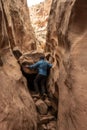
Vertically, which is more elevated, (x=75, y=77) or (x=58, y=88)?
(x=75, y=77)

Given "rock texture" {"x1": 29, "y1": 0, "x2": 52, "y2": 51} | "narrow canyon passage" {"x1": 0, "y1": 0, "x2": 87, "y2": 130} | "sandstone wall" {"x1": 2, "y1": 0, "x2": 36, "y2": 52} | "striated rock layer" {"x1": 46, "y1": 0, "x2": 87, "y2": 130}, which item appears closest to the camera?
"striated rock layer" {"x1": 46, "y1": 0, "x2": 87, "y2": 130}

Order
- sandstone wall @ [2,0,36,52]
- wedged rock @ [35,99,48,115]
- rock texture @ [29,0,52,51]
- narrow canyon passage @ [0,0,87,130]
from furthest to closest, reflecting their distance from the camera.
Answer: rock texture @ [29,0,52,51] → sandstone wall @ [2,0,36,52] → wedged rock @ [35,99,48,115] → narrow canyon passage @ [0,0,87,130]

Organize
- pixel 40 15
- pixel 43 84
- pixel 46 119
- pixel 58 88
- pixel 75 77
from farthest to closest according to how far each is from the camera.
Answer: pixel 40 15
pixel 43 84
pixel 58 88
pixel 46 119
pixel 75 77

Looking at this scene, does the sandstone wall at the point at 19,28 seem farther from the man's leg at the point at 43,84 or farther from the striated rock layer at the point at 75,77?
the striated rock layer at the point at 75,77

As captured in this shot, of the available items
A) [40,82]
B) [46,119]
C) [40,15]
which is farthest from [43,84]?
[40,15]

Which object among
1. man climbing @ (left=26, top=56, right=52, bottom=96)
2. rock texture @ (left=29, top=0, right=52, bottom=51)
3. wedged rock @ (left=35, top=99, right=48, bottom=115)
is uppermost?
man climbing @ (left=26, top=56, right=52, bottom=96)

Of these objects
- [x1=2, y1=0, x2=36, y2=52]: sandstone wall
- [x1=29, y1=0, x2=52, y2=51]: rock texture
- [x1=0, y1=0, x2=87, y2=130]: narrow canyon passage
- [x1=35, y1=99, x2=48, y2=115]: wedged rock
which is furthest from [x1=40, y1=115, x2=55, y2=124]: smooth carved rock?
[x1=29, y1=0, x2=52, y2=51]: rock texture

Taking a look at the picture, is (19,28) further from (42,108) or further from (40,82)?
(42,108)

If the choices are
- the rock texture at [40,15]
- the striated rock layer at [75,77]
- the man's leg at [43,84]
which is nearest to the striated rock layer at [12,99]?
the striated rock layer at [75,77]

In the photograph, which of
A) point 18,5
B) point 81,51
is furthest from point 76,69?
point 18,5

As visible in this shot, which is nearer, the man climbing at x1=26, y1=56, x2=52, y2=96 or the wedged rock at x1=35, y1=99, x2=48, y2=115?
the wedged rock at x1=35, y1=99, x2=48, y2=115

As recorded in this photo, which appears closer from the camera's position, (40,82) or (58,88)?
(58,88)

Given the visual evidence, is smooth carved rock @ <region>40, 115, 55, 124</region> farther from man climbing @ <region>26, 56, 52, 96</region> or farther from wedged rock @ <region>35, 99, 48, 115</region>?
man climbing @ <region>26, 56, 52, 96</region>

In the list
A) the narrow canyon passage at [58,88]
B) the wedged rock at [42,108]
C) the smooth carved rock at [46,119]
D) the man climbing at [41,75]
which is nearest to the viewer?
the narrow canyon passage at [58,88]
